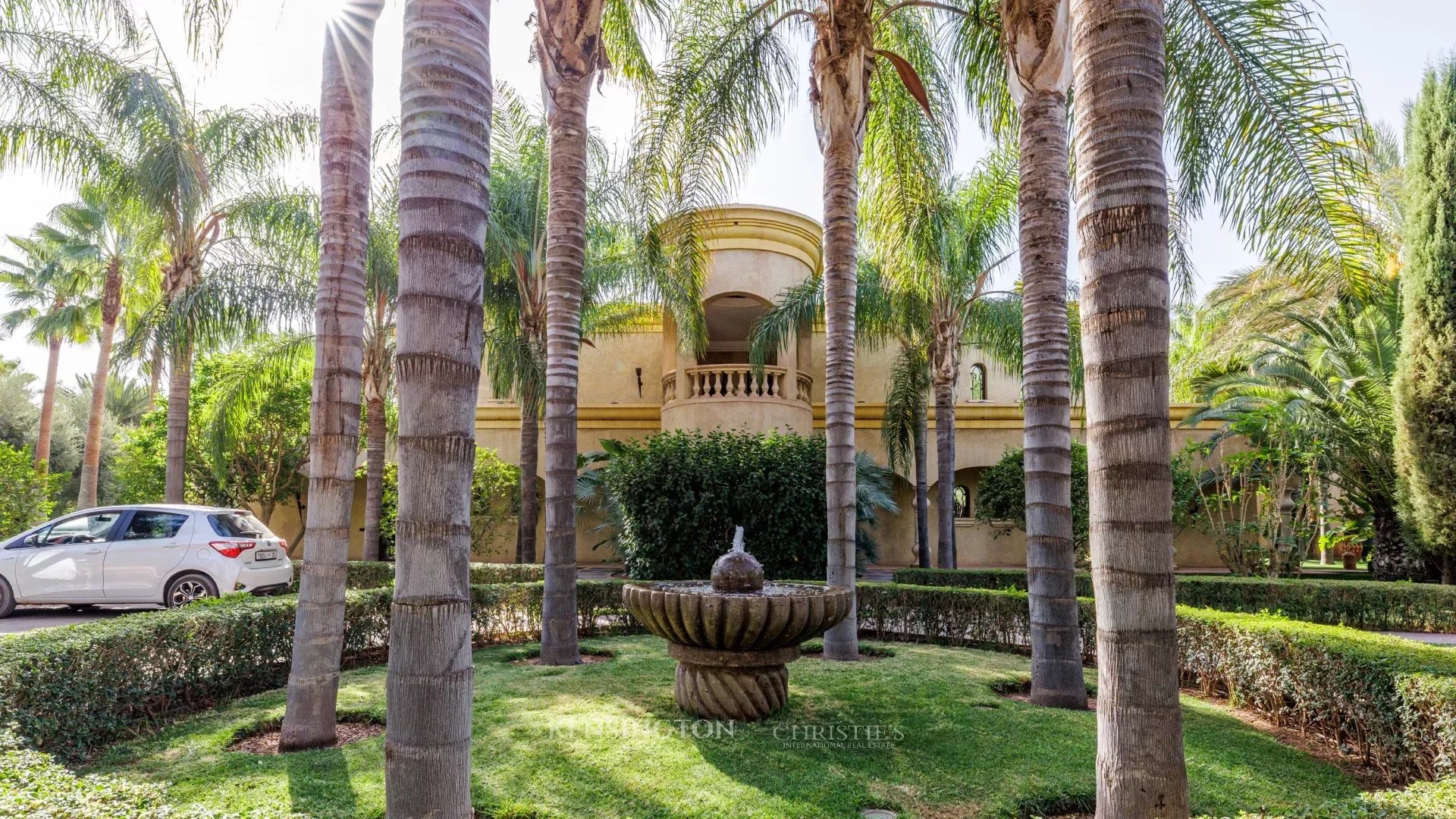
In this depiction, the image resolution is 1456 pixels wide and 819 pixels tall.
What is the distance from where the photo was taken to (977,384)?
27969 millimetres

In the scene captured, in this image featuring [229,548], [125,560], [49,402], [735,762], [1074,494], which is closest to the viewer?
[735,762]

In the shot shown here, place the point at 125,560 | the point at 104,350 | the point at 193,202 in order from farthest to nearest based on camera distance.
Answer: the point at 104,350 → the point at 193,202 → the point at 125,560

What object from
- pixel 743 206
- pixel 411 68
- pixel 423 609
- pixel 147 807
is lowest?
pixel 147 807

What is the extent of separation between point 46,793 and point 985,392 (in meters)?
26.1

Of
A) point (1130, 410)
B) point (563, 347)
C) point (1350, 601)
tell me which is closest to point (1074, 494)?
point (1350, 601)

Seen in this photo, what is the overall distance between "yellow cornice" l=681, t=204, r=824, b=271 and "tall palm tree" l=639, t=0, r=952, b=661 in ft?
31.0

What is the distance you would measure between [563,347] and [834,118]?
12.4 feet

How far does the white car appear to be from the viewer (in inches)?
424

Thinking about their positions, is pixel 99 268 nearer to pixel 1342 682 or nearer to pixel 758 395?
pixel 758 395

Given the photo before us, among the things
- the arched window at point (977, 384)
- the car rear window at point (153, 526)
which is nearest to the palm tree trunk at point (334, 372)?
the car rear window at point (153, 526)

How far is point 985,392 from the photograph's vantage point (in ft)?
87.1

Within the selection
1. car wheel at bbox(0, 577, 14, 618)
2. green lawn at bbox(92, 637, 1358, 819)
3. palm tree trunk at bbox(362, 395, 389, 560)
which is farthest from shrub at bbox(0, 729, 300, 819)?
palm tree trunk at bbox(362, 395, 389, 560)

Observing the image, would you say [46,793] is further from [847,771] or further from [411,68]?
[847,771]

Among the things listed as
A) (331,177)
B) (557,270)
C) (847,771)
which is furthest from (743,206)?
(847,771)
